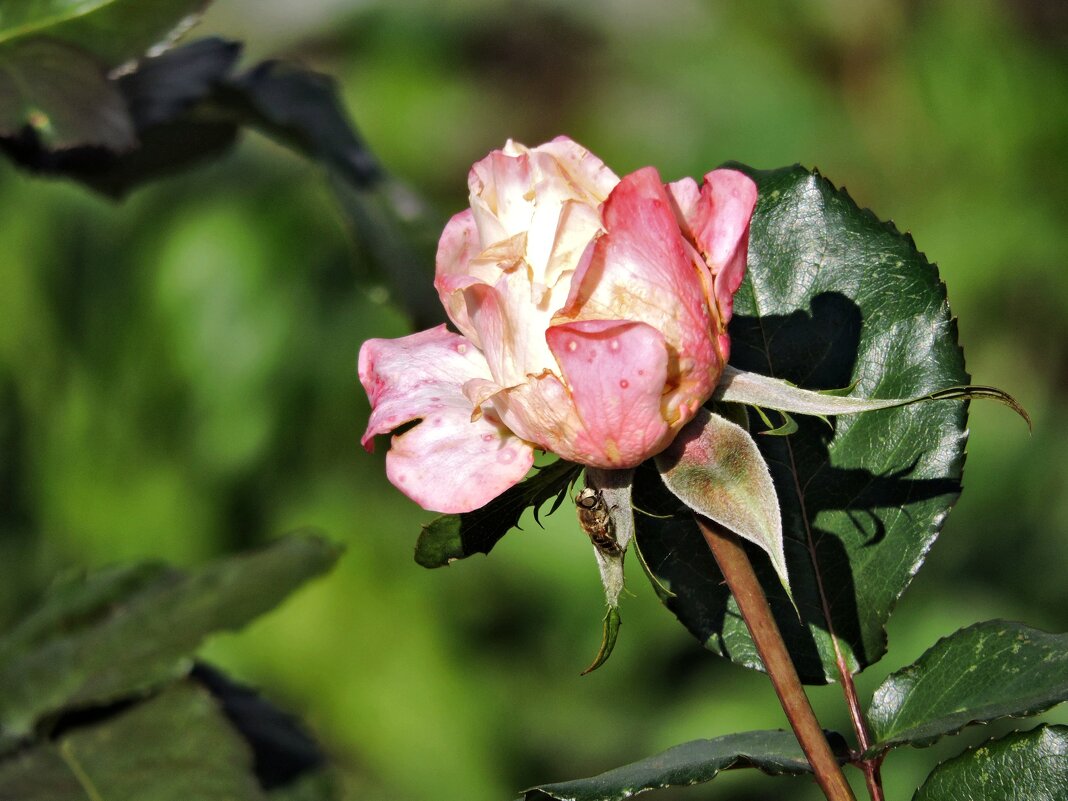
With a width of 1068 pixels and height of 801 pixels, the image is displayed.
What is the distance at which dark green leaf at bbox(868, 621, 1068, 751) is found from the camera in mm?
355

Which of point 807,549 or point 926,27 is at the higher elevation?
point 926,27

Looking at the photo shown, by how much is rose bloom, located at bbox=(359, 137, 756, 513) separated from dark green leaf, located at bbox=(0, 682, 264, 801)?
0.28 metres

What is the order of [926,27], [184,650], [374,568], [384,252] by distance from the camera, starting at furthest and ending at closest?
1. [926,27]
2. [374,568]
3. [384,252]
4. [184,650]

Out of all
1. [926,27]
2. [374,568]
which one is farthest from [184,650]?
[926,27]

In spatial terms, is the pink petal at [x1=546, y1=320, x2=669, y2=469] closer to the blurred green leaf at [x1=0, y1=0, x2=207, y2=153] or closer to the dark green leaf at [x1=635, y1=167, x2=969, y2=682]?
the dark green leaf at [x1=635, y1=167, x2=969, y2=682]

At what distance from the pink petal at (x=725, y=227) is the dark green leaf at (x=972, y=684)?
140 mm

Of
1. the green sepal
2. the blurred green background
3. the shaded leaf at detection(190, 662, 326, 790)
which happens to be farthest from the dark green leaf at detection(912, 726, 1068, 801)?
the blurred green background

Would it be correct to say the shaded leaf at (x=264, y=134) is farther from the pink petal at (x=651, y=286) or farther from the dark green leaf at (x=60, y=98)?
the pink petal at (x=651, y=286)

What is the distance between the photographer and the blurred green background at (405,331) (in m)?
1.67

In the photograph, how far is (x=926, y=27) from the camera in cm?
229

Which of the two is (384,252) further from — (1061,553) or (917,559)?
(1061,553)

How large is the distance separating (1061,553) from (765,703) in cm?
55

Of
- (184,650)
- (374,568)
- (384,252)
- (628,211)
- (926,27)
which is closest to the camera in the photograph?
(628,211)

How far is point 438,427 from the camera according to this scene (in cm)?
36
